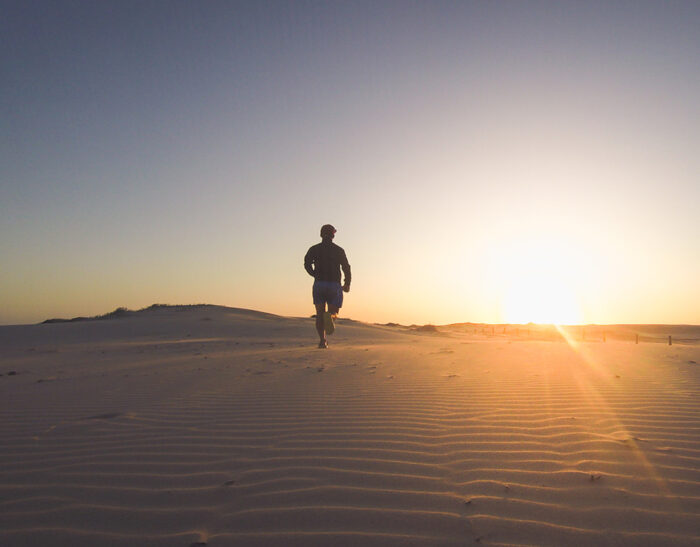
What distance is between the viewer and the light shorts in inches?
363

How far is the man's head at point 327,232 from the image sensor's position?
934cm

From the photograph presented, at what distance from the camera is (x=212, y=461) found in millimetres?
2949

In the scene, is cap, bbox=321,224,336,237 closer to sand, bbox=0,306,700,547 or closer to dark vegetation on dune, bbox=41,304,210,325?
sand, bbox=0,306,700,547

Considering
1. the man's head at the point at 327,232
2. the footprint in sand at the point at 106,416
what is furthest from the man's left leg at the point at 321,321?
the footprint in sand at the point at 106,416

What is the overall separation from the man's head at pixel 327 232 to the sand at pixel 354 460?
12.7 feet

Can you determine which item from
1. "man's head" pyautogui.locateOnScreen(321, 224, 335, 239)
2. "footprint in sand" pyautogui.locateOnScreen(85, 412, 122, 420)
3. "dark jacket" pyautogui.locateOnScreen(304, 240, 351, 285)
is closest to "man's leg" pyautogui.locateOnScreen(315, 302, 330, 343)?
"dark jacket" pyautogui.locateOnScreen(304, 240, 351, 285)

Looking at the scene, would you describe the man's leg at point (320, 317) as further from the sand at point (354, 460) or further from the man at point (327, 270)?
the sand at point (354, 460)

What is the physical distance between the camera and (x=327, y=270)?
927cm

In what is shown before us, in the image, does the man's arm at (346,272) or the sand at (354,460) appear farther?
the man's arm at (346,272)

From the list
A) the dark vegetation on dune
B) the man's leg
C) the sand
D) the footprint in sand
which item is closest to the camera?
the sand

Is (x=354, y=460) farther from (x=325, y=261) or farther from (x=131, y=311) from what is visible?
(x=131, y=311)

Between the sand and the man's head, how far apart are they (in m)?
3.87

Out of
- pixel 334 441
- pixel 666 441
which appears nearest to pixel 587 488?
pixel 666 441

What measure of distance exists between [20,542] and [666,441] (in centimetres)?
377
